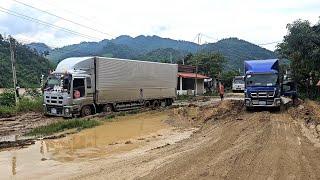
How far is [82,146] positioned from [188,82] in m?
42.4

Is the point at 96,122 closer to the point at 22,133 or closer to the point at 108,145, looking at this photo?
the point at 22,133

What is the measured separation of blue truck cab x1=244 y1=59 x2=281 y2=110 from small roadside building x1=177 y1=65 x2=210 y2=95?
1029 inches

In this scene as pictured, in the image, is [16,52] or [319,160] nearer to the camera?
[319,160]

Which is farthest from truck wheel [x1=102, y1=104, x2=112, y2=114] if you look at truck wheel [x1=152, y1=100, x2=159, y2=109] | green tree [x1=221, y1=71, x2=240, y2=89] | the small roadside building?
green tree [x1=221, y1=71, x2=240, y2=89]

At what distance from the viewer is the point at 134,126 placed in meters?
20.3

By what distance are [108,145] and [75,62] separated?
10.1 meters

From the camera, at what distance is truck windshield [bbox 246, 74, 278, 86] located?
980 inches

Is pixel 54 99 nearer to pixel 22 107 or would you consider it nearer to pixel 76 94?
pixel 76 94

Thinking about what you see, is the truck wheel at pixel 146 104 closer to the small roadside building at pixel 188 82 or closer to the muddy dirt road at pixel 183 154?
the muddy dirt road at pixel 183 154

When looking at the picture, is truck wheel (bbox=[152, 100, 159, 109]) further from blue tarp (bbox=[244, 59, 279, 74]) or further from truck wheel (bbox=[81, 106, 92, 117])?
blue tarp (bbox=[244, 59, 279, 74])

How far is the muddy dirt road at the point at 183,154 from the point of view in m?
9.27

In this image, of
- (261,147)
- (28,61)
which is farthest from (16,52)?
(261,147)

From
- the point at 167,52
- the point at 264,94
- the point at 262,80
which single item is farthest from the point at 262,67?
the point at 167,52

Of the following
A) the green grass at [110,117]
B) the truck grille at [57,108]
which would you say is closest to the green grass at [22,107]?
the truck grille at [57,108]
